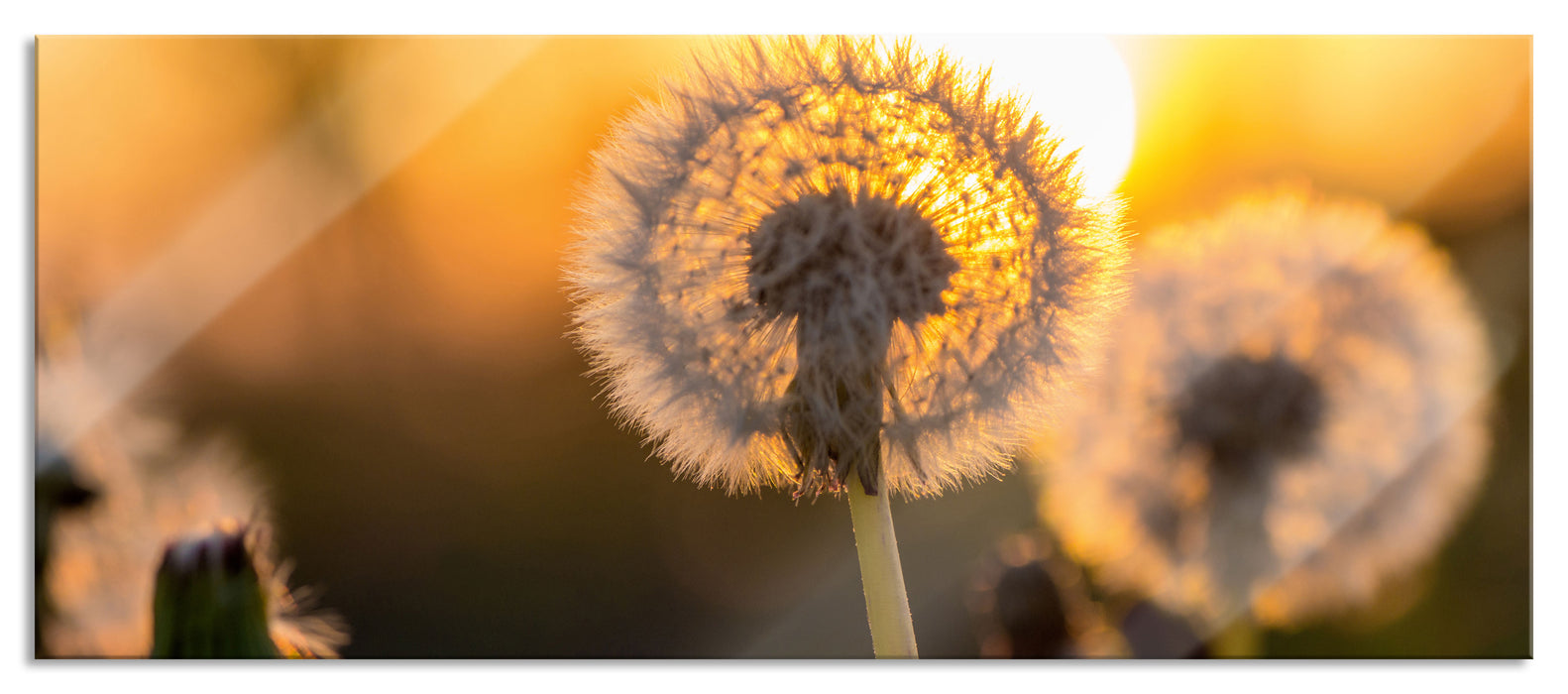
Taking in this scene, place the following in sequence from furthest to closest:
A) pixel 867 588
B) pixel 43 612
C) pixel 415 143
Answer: pixel 415 143 < pixel 43 612 < pixel 867 588

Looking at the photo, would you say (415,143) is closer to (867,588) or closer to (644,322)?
(644,322)

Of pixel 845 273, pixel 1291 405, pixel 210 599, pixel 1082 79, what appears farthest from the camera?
pixel 1291 405

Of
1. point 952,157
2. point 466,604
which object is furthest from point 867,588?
point 466,604

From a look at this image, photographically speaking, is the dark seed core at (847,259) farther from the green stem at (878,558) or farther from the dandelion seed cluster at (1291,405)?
the dandelion seed cluster at (1291,405)

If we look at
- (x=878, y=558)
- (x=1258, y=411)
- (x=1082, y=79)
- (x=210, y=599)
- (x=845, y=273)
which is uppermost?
(x=1082, y=79)

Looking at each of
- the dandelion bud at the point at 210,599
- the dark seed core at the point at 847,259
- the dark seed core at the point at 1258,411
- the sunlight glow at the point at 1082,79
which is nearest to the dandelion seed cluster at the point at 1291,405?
the dark seed core at the point at 1258,411

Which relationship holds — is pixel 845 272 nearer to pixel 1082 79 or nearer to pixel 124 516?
pixel 1082 79

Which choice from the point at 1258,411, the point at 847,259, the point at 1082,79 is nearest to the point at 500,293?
the point at 847,259

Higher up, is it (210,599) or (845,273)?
(845,273)
